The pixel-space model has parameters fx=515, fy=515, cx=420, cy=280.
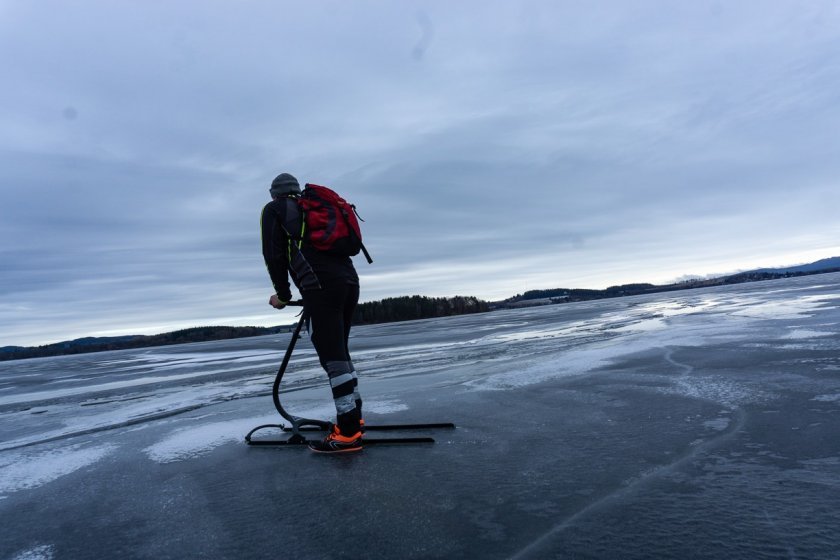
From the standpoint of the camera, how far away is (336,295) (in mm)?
4203

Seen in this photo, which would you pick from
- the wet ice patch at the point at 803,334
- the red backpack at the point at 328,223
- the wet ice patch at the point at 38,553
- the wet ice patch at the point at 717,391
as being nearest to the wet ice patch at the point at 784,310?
the wet ice patch at the point at 803,334

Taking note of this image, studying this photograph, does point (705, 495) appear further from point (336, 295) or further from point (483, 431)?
point (336, 295)

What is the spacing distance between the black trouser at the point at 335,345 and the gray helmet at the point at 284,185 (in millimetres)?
872

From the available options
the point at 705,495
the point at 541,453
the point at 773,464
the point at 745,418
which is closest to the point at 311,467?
the point at 541,453

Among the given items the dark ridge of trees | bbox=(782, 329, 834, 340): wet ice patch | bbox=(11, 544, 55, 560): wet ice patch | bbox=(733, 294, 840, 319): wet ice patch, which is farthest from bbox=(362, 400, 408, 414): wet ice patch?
the dark ridge of trees

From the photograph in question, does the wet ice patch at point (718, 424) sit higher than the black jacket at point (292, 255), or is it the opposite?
the black jacket at point (292, 255)

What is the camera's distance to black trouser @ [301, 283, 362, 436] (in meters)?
4.01

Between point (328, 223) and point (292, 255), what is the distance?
40 centimetres

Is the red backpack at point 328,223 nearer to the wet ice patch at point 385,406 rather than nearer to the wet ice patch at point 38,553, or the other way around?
the wet ice patch at point 385,406

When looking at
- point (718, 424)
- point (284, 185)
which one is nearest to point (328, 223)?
point (284, 185)

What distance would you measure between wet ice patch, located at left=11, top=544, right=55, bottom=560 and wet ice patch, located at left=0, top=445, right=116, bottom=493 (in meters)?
1.34

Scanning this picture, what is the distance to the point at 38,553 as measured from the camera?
239 centimetres

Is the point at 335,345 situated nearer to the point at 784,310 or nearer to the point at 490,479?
the point at 490,479

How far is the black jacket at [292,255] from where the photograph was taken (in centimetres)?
413
